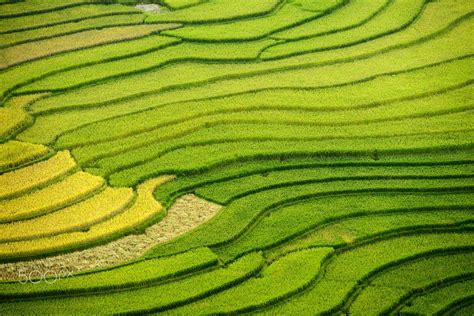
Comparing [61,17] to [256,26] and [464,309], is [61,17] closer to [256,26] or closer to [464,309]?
[256,26]

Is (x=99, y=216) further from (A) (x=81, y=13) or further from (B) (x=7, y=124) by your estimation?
(A) (x=81, y=13)

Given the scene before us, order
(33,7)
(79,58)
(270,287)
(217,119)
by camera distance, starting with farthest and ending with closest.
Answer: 1. (33,7)
2. (79,58)
3. (217,119)
4. (270,287)

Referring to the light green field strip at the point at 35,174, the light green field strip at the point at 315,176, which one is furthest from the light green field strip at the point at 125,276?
the light green field strip at the point at 35,174

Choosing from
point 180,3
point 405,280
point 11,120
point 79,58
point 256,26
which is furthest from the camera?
point 180,3

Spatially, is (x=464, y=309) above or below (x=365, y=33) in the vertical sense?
below

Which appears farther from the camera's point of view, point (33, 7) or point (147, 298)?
point (33, 7)

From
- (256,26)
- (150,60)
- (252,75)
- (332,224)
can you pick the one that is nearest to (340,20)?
(256,26)
